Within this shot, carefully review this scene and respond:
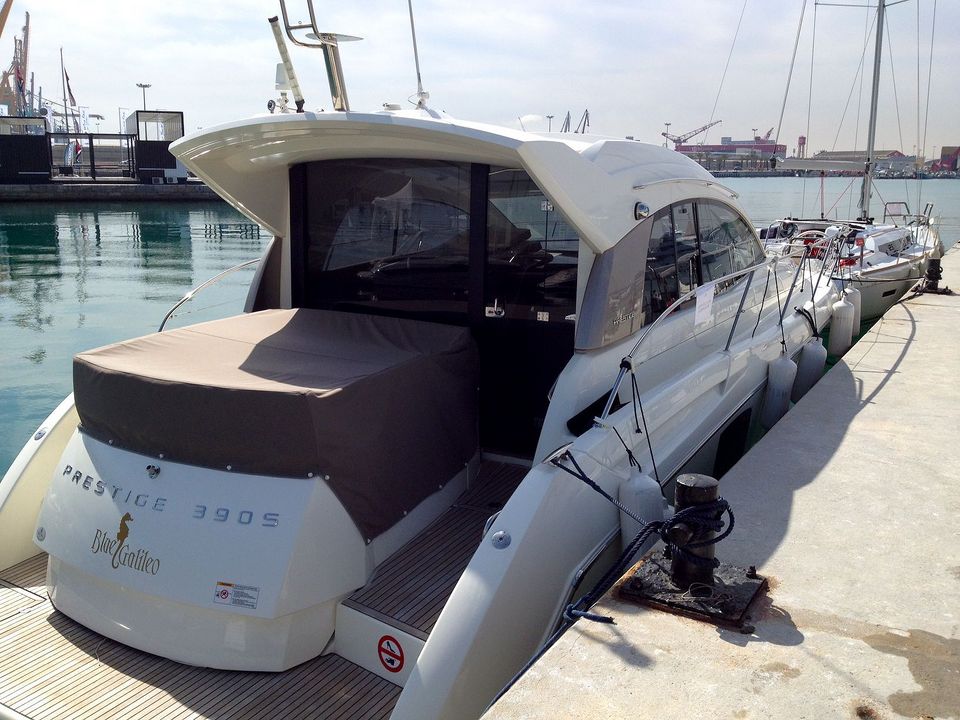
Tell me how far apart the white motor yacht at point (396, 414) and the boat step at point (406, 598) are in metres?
0.01

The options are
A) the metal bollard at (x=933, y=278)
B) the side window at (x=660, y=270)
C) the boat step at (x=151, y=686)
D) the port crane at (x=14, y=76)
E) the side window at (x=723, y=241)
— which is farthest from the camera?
the port crane at (x=14, y=76)

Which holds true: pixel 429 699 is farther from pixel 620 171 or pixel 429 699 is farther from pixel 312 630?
pixel 620 171

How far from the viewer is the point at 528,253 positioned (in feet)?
13.5

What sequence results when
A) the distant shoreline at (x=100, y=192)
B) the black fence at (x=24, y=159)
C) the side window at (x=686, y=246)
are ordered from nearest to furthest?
the side window at (x=686, y=246) → the distant shoreline at (x=100, y=192) → the black fence at (x=24, y=159)

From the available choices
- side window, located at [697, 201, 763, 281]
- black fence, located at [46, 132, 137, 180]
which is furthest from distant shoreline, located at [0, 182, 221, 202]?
side window, located at [697, 201, 763, 281]

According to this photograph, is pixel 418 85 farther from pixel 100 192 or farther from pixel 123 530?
pixel 100 192

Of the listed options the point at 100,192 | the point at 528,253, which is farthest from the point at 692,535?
the point at 100,192

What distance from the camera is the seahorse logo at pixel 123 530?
10.1ft

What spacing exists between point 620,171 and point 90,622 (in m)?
2.95

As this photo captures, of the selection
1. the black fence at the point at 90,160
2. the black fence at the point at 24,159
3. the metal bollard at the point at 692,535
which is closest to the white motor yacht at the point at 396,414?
the metal bollard at the point at 692,535

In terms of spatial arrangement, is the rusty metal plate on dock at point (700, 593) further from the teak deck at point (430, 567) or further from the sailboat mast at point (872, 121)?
the sailboat mast at point (872, 121)

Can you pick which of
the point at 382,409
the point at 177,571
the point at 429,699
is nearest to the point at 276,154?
the point at 382,409

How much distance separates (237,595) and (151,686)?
1.50ft

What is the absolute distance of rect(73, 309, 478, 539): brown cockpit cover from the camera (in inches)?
118
